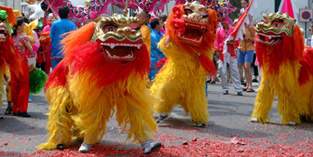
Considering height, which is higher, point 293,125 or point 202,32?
point 202,32

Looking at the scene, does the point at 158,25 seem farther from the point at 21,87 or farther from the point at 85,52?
the point at 85,52

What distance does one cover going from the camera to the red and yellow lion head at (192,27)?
7.36 m

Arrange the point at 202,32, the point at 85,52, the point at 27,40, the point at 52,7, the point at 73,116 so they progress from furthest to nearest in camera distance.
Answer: the point at 52,7 → the point at 27,40 → the point at 202,32 → the point at 73,116 → the point at 85,52

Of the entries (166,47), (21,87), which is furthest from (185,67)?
(21,87)

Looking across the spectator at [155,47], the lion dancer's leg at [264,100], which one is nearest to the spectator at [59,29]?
the spectator at [155,47]

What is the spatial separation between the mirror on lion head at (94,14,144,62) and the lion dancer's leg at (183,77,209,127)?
2077mm

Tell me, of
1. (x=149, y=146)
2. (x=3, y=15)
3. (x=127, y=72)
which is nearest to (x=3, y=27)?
(x=3, y=15)

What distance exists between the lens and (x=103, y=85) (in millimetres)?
5684

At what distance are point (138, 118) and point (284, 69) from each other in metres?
2.92

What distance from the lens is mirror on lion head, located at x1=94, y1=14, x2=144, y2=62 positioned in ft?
18.1

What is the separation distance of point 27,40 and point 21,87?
763 mm

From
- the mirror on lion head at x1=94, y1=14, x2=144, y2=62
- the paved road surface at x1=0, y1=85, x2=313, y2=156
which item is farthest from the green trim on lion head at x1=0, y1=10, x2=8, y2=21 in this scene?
the mirror on lion head at x1=94, y1=14, x2=144, y2=62

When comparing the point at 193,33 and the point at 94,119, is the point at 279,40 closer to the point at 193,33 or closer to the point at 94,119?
the point at 193,33

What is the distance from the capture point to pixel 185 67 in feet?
24.7
